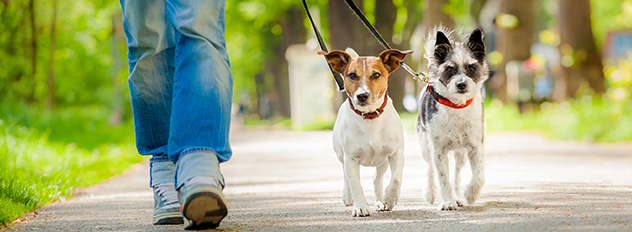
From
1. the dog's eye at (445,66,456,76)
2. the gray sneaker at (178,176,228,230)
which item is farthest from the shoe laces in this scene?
the dog's eye at (445,66,456,76)

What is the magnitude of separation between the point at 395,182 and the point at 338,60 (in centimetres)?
87

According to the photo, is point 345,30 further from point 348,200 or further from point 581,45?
point 348,200

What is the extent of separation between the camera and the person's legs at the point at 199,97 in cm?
323

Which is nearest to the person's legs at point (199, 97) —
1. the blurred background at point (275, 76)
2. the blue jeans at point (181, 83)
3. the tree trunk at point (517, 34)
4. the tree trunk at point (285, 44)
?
the blue jeans at point (181, 83)

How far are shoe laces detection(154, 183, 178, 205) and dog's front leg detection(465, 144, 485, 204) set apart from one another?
1.94m

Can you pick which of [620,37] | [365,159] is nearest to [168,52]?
[365,159]

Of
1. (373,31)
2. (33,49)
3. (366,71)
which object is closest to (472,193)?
(366,71)

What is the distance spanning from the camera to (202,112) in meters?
3.33

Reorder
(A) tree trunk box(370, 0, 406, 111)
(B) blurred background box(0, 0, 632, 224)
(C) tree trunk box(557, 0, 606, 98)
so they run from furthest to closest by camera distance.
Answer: (A) tree trunk box(370, 0, 406, 111)
(C) tree trunk box(557, 0, 606, 98)
(B) blurred background box(0, 0, 632, 224)

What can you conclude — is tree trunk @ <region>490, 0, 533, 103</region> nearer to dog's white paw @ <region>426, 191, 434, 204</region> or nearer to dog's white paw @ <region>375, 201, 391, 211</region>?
dog's white paw @ <region>426, 191, 434, 204</region>

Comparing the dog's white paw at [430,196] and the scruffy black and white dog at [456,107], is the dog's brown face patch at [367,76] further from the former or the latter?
the dog's white paw at [430,196]

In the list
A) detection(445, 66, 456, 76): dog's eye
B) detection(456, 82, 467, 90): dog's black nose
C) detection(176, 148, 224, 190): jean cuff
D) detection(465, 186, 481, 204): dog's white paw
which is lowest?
detection(465, 186, 481, 204): dog's white paw

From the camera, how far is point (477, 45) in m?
4.48

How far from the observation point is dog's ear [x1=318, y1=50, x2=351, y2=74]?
419 centimetres
